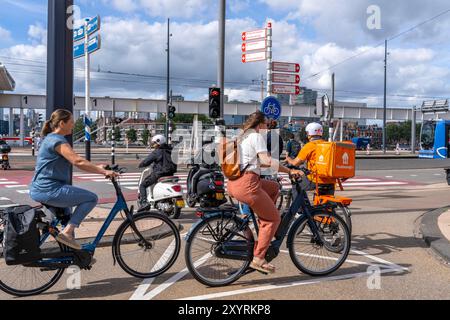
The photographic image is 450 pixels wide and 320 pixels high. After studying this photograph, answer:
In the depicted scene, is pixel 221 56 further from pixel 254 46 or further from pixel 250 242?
pixel 250 242

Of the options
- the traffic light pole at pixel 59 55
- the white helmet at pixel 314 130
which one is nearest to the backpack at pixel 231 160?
the white helmet at pixel 314 130

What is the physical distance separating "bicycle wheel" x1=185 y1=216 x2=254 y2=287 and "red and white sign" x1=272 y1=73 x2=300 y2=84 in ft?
29.4

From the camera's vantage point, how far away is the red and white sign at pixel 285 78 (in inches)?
512

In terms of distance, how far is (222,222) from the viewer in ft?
15.0

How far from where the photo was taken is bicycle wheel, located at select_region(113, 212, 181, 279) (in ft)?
15.3

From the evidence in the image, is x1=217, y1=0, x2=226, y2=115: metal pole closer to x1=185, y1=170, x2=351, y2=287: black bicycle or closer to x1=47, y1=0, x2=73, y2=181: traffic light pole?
x1=47, y1=0, x2=73, y2=181: traffic light pole

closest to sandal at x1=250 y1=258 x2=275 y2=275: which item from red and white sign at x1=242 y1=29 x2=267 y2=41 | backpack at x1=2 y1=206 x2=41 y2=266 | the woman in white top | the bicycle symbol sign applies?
the woman in white top

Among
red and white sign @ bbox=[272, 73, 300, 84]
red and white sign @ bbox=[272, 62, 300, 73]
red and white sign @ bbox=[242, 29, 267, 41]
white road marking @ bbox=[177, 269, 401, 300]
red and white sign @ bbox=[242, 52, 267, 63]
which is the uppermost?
red and white sign @ bbox=[242, 29, 267, 41]

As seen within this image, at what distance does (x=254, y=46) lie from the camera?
13172mm

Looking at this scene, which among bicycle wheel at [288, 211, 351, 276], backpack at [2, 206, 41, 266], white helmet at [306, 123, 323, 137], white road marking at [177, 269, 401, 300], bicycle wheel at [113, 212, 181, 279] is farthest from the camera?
white helmet at [306, 123, 323, 137]

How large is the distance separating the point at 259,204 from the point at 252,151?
0.53m

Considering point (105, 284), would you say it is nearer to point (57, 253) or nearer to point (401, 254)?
point (57, 253)

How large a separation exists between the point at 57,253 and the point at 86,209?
1.58 feet
